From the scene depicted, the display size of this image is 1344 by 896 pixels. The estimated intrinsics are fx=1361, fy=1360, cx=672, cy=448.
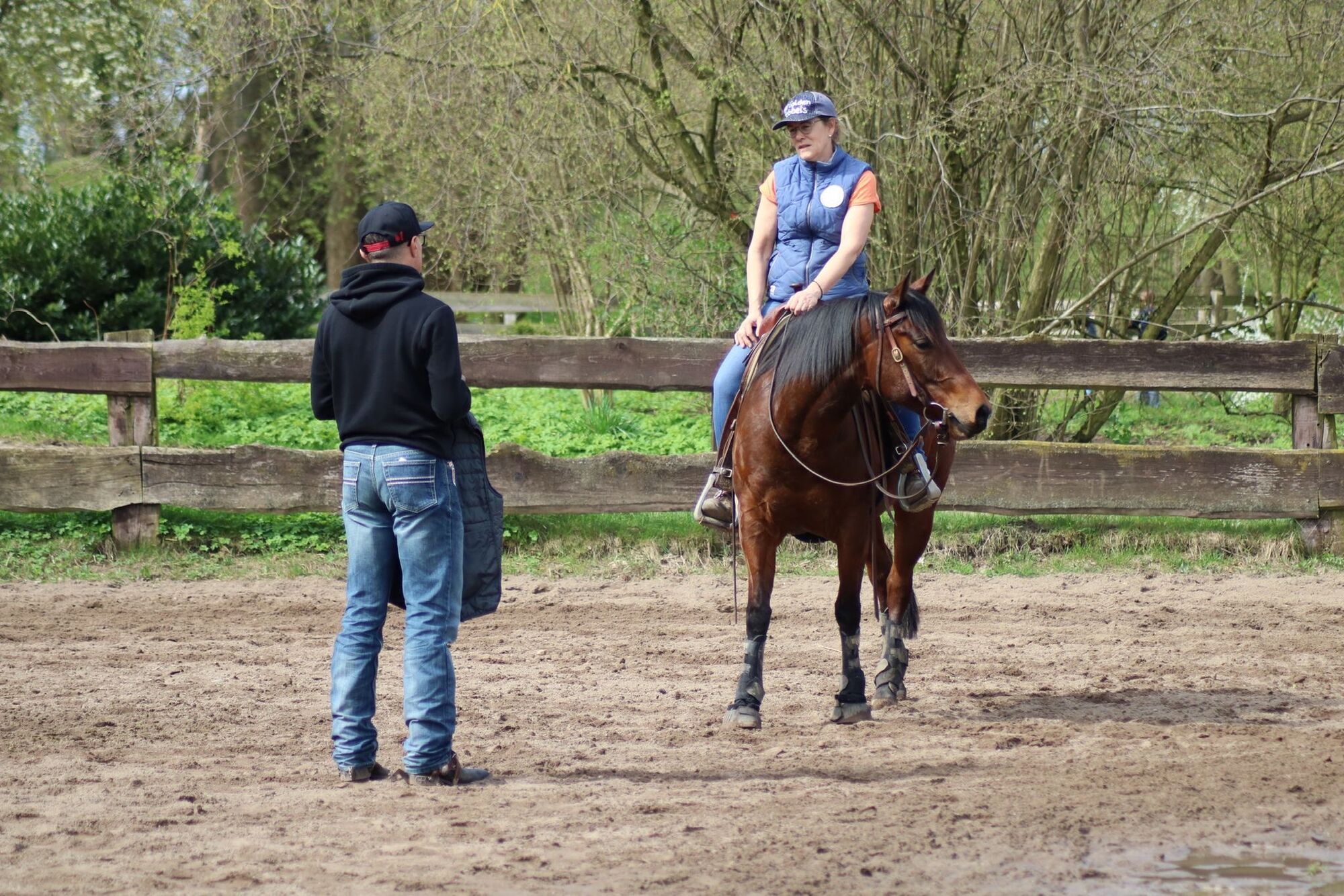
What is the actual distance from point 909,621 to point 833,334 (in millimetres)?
1558

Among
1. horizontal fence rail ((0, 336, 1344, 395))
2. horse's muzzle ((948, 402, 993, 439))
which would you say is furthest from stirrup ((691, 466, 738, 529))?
horizontal fence rail ((0, 336, 1344, 395))

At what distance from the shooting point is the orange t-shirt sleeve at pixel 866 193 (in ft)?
18.4

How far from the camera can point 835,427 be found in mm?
5379

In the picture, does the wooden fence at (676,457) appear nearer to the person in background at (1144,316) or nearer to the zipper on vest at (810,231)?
the person in background at (1144,316)

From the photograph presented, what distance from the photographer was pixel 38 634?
6.88 m

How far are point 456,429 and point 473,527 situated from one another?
34 centimetres

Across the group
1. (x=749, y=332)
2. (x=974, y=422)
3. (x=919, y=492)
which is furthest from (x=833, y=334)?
(x=919, y=492)

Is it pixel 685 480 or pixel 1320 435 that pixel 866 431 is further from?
pixel 1320 435

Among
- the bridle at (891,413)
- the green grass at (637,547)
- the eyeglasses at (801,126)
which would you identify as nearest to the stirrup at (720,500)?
the bridle at (891,413)

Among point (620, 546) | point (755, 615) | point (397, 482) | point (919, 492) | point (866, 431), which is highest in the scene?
point (866, 431)

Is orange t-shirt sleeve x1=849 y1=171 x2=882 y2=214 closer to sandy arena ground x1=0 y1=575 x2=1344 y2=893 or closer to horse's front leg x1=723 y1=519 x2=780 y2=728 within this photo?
horse's front leg x1=723 y1=519 x2=780 y2=728

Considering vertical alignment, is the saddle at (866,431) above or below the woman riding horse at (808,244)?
below

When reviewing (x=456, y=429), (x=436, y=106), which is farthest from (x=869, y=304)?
(x=436, y=106)

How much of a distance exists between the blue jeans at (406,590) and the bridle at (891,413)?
4.83 feet
